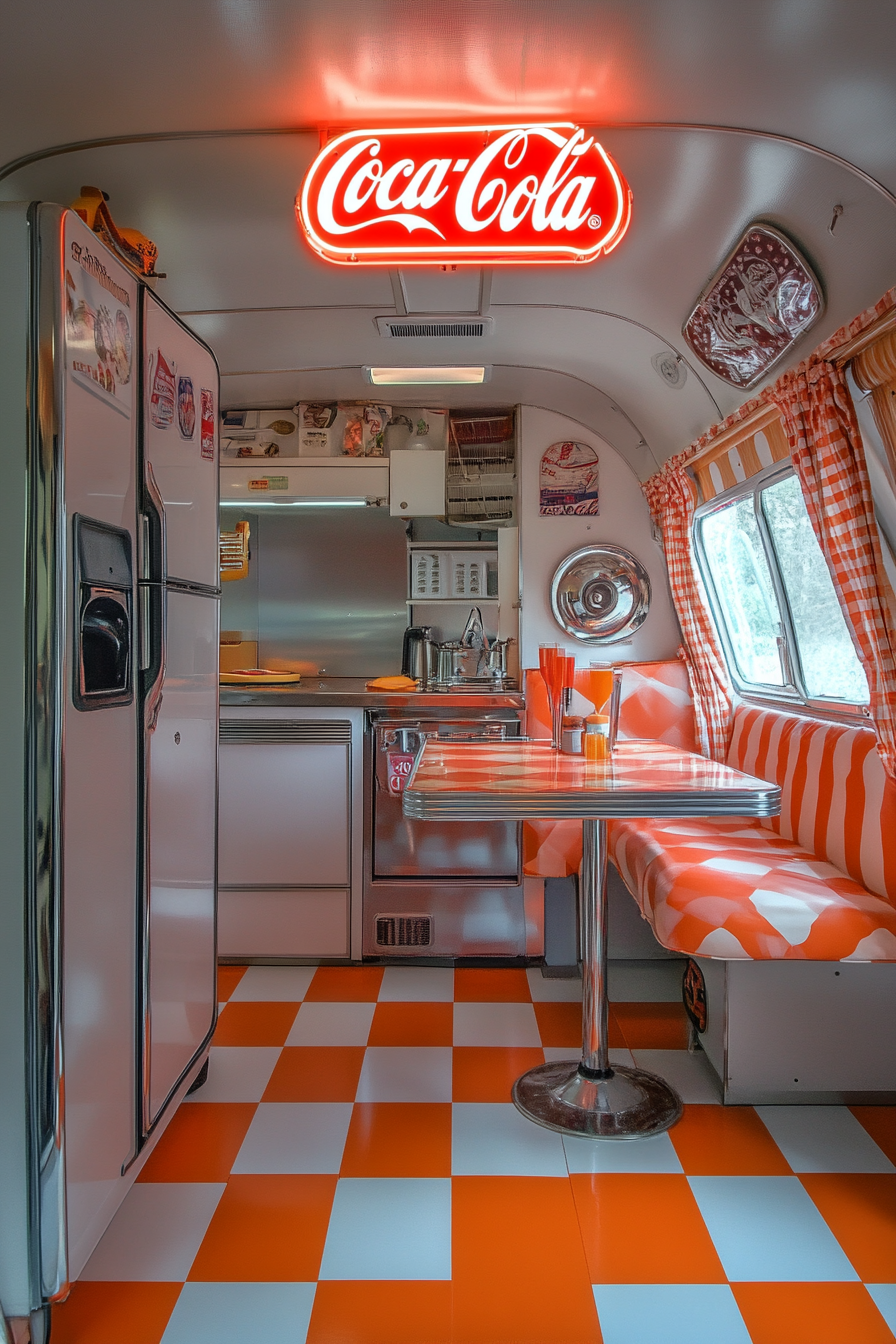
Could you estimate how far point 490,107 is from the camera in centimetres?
231

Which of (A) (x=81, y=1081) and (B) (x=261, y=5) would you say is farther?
(B) (x=261, y=5)

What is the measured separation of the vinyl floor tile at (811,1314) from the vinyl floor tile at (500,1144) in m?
0.55

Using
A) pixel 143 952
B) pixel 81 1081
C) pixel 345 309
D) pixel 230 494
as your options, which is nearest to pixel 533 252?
pixel 345 309

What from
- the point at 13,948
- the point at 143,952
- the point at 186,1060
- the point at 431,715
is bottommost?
the point at 186,1060

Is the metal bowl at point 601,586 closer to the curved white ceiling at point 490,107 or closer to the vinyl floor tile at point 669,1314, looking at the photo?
the curved white ceiling at point 490,107

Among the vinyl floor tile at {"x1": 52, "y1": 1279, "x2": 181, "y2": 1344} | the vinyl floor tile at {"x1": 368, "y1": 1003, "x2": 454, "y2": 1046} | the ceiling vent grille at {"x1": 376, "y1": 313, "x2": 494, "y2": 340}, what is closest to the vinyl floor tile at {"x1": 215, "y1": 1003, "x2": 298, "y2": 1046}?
the vinyl floor tile at {"x1": 368, "y1": 1003, "x2": 454, "y2": 1046}

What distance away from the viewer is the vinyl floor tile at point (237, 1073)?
2633mm

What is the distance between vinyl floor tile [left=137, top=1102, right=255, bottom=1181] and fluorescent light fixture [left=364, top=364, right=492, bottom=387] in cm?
308

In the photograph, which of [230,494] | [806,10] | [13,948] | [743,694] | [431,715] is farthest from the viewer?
[230,494]

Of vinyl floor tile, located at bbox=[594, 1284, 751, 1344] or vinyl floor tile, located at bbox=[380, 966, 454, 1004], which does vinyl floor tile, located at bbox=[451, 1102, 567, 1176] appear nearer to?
vinyl floor tile, located at bbox=[594, 1284, 751, 1344]

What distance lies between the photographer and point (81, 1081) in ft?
5.63

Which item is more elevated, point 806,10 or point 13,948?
point 806,10

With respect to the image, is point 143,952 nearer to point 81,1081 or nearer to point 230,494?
point 81,1081

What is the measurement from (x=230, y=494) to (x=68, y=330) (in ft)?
10.1
